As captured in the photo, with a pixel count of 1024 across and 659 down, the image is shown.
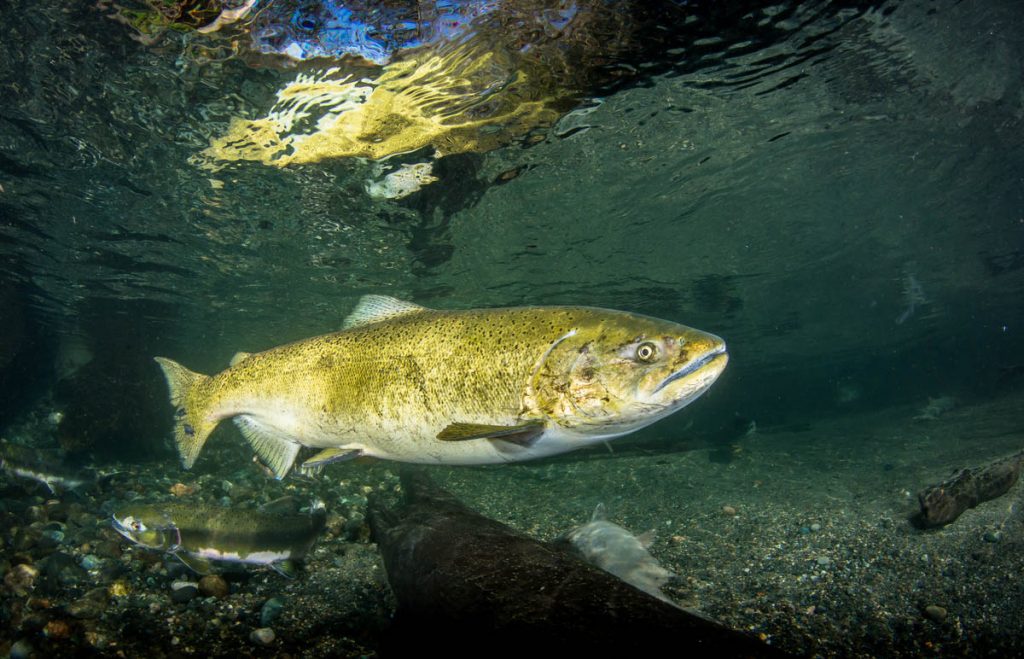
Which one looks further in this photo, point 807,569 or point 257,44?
point 257,44

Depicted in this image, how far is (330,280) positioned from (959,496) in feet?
67.8

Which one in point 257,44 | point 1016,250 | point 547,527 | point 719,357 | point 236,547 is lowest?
point 1016,250

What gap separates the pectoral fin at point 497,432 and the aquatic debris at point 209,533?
343 cm

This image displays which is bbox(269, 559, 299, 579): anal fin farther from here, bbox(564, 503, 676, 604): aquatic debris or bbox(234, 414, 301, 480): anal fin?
bbox(564, 503, 676, 604): aquatic debris

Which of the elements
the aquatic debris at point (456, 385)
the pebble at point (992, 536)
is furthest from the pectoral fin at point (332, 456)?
the pebble at point (992, 536)

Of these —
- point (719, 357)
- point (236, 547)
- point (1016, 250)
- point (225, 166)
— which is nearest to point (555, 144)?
point (225, 166)

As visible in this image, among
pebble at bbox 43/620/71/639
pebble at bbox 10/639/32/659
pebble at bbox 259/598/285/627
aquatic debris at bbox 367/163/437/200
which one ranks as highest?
aquatic debris at bbox 367/163/437/200

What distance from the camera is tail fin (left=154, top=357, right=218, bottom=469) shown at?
4164mm

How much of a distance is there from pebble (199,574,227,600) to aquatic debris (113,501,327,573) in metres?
0.02

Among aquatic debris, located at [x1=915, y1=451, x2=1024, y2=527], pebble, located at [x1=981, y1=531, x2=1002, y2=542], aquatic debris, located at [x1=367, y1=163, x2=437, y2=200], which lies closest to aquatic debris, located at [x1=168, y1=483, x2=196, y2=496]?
aquatic debris, located at [x1=367, y1=163, x2=437, y2=200]

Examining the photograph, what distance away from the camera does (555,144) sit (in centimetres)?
1102

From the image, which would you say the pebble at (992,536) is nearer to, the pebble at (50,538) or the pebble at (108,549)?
the pebble at (108,549)

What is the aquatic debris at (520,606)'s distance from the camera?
1.92 metres

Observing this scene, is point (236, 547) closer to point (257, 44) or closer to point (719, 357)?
point (719, 357)
